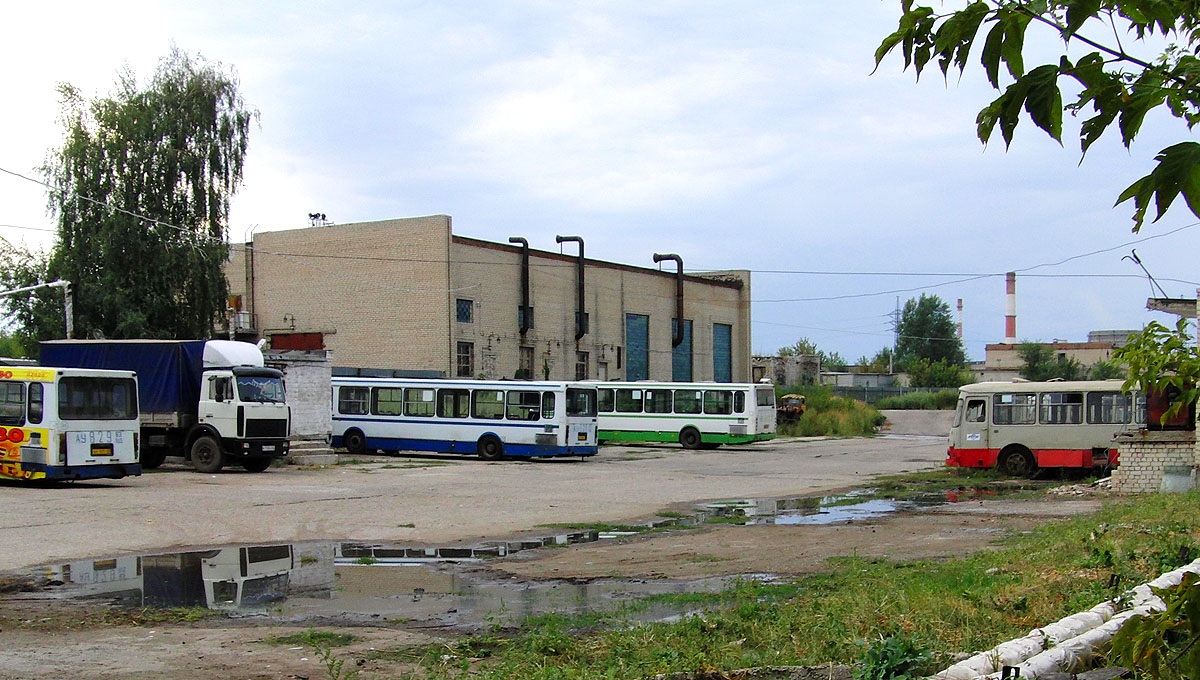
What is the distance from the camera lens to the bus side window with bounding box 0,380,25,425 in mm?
21766

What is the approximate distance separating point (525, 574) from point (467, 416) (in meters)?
23.9

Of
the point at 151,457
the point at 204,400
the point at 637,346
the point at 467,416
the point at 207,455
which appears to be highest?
the point at 637,346

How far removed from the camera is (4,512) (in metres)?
17.4

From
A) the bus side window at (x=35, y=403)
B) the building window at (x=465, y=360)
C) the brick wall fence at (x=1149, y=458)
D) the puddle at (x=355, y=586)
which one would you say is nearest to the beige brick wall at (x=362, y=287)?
the building window at (x=465, y=360)

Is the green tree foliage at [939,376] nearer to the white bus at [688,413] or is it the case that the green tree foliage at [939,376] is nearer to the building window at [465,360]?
the white bus at [688,413]

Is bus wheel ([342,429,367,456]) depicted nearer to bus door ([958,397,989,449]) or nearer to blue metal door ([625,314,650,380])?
bus door ([958,397,989,449])

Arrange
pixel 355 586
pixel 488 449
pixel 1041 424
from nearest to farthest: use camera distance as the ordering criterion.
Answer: pixel 355 586, pixel 1041 424, pixel 488 449

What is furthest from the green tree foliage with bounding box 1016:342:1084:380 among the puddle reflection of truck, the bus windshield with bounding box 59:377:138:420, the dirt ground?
the bus windshield with bounding box 59:377:138:420

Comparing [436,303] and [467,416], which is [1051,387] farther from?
[436,303]

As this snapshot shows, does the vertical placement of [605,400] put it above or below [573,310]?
below

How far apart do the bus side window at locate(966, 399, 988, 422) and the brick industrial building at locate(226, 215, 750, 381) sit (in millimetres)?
21511

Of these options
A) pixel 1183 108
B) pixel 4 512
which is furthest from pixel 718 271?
pixel 1183 108

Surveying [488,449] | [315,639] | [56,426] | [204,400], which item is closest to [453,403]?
[488,449]

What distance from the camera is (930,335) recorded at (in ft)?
442
